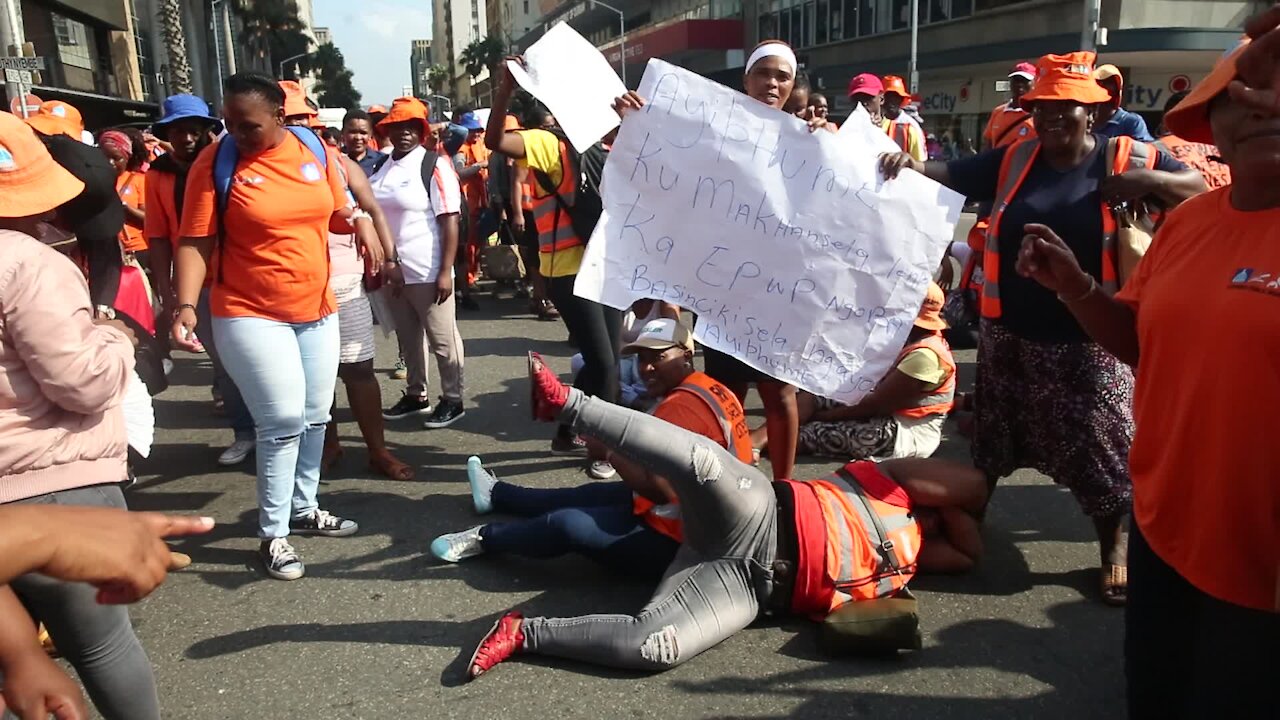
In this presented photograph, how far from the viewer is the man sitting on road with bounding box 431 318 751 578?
3.36 meters

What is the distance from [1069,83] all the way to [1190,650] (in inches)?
75.9

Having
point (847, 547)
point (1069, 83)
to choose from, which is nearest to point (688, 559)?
point (847, 547)

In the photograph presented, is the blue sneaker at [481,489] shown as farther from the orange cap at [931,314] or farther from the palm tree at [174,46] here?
the palm tree at [174,46]

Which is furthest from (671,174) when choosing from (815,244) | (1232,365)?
(1232,365)

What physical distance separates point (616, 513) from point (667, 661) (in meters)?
0.75

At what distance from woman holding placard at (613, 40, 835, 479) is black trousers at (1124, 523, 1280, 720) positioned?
1.94 m

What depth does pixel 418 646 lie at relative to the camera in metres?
3.17

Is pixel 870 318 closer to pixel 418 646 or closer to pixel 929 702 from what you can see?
pixel 929 702

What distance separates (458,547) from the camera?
12.3ft

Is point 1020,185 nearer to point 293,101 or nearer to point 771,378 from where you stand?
point 771,378

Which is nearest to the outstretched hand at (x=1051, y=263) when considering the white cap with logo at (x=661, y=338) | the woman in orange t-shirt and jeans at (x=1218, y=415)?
the woman in orange t-shirt and jeans at (x=1218, y=415)

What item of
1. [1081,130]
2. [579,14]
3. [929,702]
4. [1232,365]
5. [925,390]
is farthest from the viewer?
[579,14]

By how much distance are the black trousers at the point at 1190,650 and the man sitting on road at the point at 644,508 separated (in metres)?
1.55

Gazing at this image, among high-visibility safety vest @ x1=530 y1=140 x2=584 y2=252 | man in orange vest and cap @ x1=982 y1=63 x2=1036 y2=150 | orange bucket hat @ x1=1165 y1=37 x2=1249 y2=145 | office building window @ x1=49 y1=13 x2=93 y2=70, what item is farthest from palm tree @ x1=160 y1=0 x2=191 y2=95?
orange bucket hat @ x1=1165 y1=37 x2=1249 y2=145
